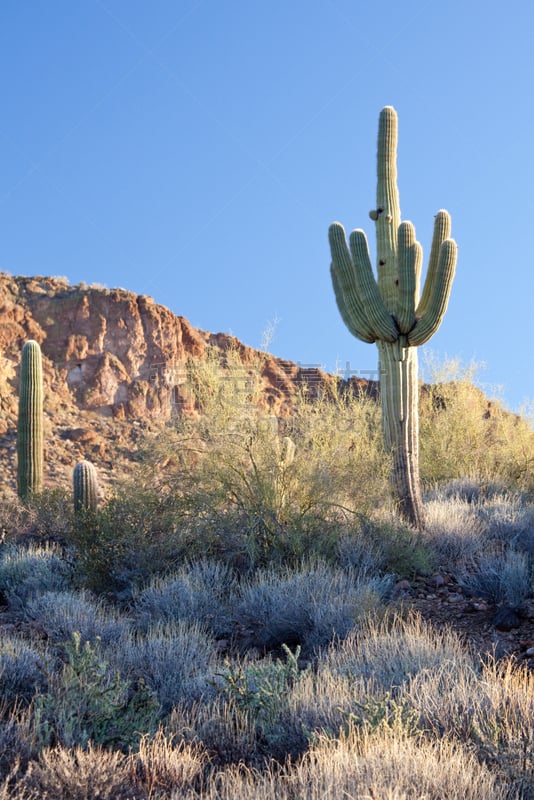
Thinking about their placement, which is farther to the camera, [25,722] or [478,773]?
[25,722]

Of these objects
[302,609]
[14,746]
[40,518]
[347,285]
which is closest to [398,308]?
[347,285]

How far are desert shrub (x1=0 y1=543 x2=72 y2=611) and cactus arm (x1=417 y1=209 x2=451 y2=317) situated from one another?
21.1 feet

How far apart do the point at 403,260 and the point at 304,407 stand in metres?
2.84

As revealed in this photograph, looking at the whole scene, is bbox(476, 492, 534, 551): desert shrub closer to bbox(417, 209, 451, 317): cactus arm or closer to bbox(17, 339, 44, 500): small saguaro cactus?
bbox(417, 209, 451, 317): cactus arm

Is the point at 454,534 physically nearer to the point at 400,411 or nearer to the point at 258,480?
the point at 400,411

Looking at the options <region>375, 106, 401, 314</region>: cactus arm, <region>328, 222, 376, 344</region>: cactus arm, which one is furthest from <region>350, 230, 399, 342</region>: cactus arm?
<region>375, 106, 401, 314</region>: cactus arm

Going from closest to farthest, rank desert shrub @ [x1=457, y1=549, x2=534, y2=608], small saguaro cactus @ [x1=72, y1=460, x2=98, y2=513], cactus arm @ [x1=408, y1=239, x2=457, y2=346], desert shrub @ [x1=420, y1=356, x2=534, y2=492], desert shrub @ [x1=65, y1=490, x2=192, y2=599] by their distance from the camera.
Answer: desert shrub @ [x1=457, y1=549, x2=534, y2=608] < desert shrub @ [x1=65, y1=490, x2=192, y2=599] < cactus arm @ [x1=408, y1=239, x2=457, y2=346] < small saguaro cactus @ [x1=72, y1=460, x2=98, y2=513] < desert shrub @ [x1=420, y1=356, x2=534, y2=492]

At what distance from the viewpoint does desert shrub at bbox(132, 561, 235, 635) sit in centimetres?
709

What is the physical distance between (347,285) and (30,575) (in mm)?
6192

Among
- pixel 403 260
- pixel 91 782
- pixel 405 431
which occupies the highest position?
pixel 403 260

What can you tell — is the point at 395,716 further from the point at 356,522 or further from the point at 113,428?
the point at 113,428

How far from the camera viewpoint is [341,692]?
14.1 feet

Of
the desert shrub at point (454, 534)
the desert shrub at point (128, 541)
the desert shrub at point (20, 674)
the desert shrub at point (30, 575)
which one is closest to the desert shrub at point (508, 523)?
the desert shrub at point (454, 534)

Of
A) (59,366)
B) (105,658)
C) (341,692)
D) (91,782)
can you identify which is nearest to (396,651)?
(341,692)
